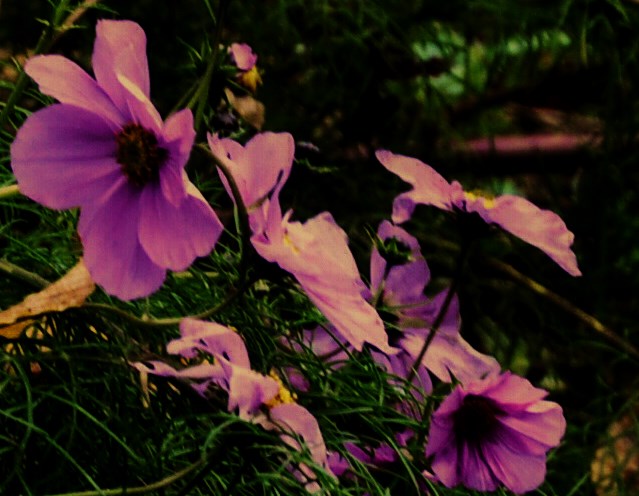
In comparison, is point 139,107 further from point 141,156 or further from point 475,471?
point 475,471

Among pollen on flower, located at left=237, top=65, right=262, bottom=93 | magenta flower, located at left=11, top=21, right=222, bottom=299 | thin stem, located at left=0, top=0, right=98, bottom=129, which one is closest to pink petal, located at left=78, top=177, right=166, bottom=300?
magenta flower, located at left=11, top=21, right=222, bottom=299

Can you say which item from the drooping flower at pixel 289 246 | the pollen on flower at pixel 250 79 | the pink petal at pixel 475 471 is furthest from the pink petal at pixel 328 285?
the pollen on flower at pixel 250 79

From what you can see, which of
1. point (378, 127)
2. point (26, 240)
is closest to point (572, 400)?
point (378, 127)

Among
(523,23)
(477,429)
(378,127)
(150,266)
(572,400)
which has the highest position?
(150,266)

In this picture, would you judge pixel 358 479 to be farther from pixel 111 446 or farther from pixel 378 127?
pixel 378 127

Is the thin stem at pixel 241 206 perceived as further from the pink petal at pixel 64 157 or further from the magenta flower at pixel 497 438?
the magenta flower at pixel 497 438

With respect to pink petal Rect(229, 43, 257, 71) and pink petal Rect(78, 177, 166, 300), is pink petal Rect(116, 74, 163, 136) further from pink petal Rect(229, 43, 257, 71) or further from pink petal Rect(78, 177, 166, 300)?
pink petal Rect(229, 43, 257, 71)
